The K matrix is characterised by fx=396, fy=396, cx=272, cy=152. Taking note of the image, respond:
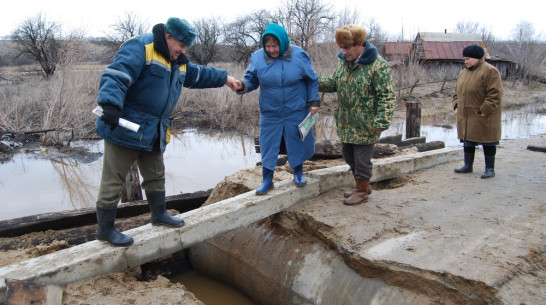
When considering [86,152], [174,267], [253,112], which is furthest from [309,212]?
[253,112]

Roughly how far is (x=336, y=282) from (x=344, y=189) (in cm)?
150

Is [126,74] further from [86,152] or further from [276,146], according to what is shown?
[86,152]

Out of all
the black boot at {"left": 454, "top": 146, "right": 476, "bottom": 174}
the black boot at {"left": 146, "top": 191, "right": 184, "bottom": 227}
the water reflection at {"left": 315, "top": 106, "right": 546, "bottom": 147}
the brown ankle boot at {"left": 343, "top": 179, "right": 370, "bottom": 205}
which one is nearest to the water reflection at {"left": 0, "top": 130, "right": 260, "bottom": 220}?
the water reflection at {"left": 315, "top": 106, "right": 546, "bottom": 147}

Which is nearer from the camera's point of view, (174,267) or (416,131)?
(174,267)

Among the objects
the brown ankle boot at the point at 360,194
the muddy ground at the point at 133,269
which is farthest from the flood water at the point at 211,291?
the brown ankle boot at the point at 360,194

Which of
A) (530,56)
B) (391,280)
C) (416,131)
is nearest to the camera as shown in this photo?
(391,280)

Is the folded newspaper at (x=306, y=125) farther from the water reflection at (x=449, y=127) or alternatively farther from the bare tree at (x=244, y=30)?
the bare tree at (x=244, y=30)

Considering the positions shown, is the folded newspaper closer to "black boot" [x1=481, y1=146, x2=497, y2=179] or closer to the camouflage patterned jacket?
the camouflage patterned jacket

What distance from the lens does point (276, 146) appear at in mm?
4039

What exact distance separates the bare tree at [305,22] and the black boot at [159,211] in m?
9.78

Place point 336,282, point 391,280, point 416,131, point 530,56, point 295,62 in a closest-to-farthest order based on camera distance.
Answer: point 391,280
point 336,282
point 295,62
point 416,131
point 530,56

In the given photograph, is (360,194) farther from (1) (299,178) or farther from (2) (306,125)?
(2) (306,125)

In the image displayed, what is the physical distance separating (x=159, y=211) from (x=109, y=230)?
46 centimetres

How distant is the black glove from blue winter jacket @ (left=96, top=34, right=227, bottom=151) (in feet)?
0.12
